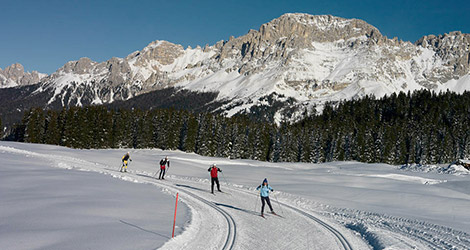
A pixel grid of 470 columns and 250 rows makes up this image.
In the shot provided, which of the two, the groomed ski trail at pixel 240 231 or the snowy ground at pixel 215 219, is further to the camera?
the groomed ski trail at pixel 240 231

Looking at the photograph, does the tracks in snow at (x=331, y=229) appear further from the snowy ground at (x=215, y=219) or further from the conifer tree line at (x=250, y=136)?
the conifer tree line at (x=250, y=136)

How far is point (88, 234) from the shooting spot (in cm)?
1166

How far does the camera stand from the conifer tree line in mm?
81000

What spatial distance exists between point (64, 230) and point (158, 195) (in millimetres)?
10617

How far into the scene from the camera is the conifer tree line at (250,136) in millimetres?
81000

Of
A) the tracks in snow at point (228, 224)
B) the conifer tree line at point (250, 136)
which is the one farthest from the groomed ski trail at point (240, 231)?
the conifer tree line at point (250, 136)

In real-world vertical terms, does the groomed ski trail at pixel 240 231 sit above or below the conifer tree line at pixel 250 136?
below

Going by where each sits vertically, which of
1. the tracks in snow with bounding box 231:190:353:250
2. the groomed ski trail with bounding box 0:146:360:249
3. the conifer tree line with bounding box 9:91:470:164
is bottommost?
the groomed ski trail with bounding box 0:146:360:249

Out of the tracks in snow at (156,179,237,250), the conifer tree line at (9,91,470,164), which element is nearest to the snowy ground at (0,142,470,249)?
the tracks in snow at (156,179,237,250)

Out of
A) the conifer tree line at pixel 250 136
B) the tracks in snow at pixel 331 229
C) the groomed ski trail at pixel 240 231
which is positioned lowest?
the groomed ski trail at pixel 240 231

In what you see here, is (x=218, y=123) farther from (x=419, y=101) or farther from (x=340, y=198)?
(x=419, y=101)

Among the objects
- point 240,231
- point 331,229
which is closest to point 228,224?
point 240,231

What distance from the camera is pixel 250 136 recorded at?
102m

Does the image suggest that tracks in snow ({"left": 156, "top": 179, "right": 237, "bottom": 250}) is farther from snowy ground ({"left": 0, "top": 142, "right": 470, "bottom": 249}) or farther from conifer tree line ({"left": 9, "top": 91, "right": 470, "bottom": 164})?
conifer tree line ({"left": 9, "top": 91, "right": 470, "bottom": 164})
